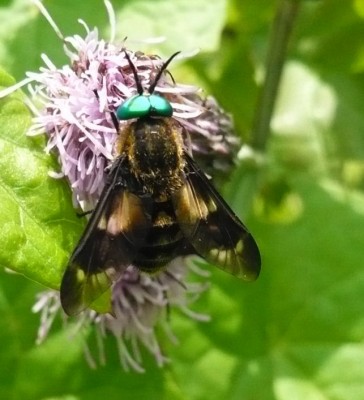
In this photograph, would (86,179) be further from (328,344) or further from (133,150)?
(328,344)

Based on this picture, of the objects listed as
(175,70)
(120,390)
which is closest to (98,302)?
(120,390)

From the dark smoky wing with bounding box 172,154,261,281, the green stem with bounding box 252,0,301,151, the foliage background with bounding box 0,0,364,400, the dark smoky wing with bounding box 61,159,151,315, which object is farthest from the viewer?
the green stem with bounding box 252,0,301,151

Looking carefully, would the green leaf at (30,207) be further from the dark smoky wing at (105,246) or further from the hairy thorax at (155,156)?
the hairy thorax at (155,156)

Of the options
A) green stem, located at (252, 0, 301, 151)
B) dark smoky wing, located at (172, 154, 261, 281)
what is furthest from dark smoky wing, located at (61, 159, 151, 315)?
green stem, located at (252, 0, 301, 151)

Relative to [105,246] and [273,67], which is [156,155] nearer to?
[105,246]

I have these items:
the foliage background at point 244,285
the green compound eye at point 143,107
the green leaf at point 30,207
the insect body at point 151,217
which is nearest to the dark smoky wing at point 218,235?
the insect body at point 151,217

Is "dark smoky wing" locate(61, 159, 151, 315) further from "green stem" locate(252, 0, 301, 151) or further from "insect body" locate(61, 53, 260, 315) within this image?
"green stem" locate(252, 0, 301, 151)

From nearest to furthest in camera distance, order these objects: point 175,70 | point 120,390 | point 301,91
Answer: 1. point 120,390
2. point 175,70
3. point 301,91
